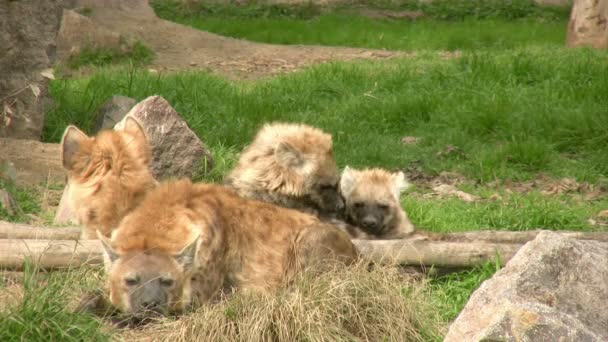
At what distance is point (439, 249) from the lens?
5863 millimetres

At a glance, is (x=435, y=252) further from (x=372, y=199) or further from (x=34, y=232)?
(x=34, y=232)

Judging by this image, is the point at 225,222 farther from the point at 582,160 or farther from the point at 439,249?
the point at 582,160

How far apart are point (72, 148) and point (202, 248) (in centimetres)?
96

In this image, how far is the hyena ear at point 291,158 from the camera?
665 cm

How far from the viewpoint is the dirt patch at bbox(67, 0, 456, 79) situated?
13.4m

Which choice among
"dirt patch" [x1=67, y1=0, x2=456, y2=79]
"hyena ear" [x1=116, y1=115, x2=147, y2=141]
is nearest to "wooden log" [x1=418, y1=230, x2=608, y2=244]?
"hyena ear" [x1=116, y1=115, x2=147, y2=141]

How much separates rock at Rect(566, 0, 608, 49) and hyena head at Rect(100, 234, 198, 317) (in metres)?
10.8

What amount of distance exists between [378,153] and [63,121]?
275 cm

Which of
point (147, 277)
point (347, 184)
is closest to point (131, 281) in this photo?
point (147, 277)

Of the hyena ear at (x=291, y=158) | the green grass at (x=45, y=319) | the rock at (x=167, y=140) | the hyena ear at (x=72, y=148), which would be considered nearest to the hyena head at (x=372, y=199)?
the hyena ear at (x=291, y=158)

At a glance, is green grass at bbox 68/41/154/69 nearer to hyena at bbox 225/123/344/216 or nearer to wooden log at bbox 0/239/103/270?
hyena at bbox 225/123/344/216

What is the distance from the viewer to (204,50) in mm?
14477

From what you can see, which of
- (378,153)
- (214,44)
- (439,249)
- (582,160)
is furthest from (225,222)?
(214,44)

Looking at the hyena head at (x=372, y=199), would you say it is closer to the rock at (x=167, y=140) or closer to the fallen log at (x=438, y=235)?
the fallen log at (x=438, y=235)
